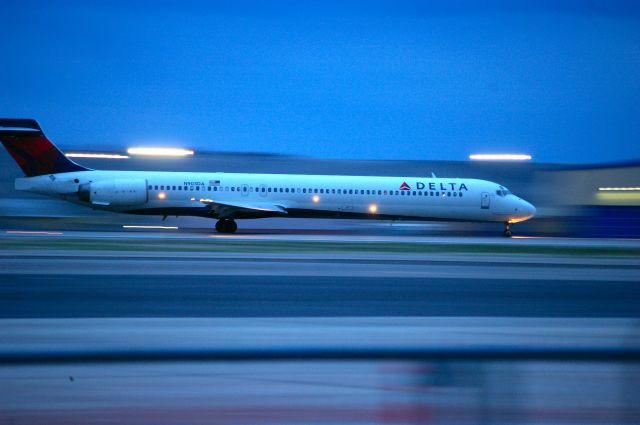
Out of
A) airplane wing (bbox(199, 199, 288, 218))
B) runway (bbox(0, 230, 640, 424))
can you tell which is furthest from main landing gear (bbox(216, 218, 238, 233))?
runway (bbox(0, 230, 640, 424))

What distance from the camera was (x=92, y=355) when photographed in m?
3.18

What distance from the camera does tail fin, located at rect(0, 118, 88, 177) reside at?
31969mm

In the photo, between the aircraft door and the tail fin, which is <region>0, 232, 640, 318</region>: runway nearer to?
the aircraft door

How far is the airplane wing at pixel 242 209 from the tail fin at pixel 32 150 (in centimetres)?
728

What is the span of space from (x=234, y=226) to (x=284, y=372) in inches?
1126

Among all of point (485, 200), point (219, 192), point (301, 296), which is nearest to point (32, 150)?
point (219, 192)

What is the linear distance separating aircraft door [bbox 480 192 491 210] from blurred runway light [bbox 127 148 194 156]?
83.6 ft

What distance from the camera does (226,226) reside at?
3191 cm

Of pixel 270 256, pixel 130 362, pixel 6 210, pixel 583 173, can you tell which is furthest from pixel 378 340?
pixel 6 210

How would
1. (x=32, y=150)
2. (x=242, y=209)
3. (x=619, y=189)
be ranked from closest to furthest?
(x=242, y=209) → (x=32, y=150) → (x=619, y=189)

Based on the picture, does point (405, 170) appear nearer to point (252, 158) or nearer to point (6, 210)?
point (252, 158)

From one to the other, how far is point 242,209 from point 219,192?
1841 mm

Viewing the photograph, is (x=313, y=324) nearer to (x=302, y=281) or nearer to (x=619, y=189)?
(x=302, y=281)

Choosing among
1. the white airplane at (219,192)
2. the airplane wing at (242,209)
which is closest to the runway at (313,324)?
the airplane wing at (242,209)
